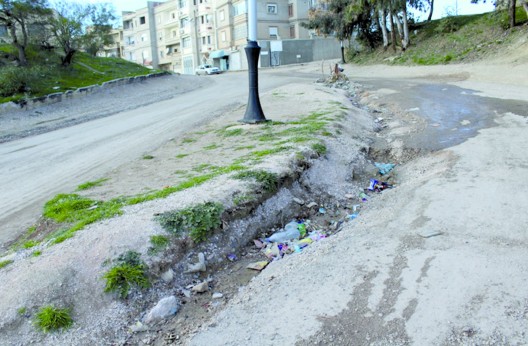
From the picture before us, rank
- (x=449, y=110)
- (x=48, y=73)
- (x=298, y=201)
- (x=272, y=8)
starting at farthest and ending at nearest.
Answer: (x=272, y=8)
(x=48, y=73)
(x=449, y=110)
(x=298, y=201)

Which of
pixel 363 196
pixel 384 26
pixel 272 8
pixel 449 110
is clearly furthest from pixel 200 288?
pixel 272 8

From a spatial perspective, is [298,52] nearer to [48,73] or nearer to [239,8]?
[239,8]

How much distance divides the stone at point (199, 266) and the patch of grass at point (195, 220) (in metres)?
0.20

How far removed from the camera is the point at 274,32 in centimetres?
5978

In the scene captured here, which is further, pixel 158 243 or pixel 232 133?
pixel 232 133

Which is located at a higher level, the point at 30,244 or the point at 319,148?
the point at 319,148

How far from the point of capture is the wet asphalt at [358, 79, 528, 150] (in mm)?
9281

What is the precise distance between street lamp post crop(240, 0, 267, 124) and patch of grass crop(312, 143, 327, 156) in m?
3.02

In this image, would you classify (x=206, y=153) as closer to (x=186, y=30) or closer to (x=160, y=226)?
(x=160, y=226)

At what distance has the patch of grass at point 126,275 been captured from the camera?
13.4ft

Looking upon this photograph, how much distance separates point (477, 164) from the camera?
6836mm

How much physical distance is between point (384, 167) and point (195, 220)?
4355 mm

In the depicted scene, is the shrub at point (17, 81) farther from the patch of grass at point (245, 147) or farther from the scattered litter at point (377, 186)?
the scattered litter at point (377, 186)

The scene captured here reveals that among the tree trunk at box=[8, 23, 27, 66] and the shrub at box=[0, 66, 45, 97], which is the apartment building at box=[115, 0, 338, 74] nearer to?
the tree trunk at box=[8, 23, 27, 66]
